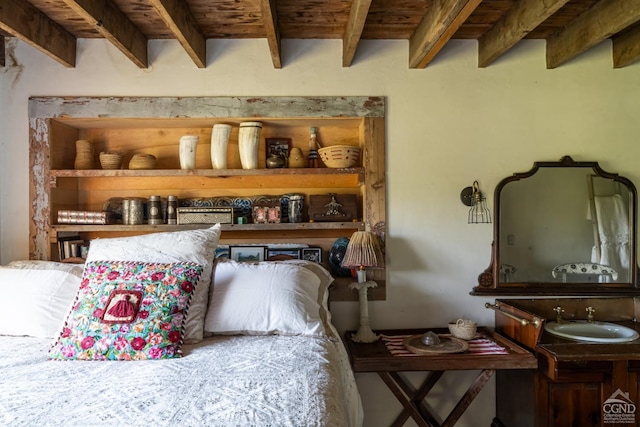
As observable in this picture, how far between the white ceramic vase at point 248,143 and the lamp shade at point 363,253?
72 cm

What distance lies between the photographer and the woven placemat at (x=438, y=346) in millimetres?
2021

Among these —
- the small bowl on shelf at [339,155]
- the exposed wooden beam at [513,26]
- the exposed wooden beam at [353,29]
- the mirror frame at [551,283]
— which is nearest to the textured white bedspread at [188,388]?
the small bowl on shelf at [339,155]

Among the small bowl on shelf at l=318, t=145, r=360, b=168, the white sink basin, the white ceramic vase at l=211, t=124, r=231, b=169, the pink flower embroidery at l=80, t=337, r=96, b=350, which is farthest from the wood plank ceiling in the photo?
the white sink basin

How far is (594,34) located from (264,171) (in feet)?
5.92

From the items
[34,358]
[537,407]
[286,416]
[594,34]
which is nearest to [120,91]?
[34,358]

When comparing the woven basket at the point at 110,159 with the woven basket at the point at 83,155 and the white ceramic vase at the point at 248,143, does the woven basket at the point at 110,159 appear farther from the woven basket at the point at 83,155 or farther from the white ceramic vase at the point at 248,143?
the white ceramic vase at the point at 248,143

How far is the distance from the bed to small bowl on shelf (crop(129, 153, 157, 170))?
61 cm

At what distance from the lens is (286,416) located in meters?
1.10

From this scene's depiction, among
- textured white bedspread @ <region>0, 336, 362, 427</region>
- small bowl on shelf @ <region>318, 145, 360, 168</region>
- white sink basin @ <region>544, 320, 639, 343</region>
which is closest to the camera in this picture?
textured white bedspread @ <region>0, 336, 362, 427</region>

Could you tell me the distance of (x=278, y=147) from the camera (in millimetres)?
2605

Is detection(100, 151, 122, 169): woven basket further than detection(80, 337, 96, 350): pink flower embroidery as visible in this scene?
Yes

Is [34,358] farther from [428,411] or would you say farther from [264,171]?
[428,411]

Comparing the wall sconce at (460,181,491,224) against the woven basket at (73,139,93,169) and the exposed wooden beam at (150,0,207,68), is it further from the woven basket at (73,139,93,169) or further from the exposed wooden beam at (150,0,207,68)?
the woven basket at (73,139,93,169)

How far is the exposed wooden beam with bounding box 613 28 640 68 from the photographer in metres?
2.28
